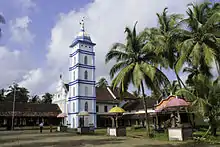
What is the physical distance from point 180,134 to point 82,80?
24802 mm

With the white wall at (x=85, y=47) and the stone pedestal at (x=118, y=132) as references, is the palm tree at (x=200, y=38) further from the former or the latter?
the white wall at (x=85, y=47)

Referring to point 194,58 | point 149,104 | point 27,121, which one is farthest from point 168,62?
point 27,121

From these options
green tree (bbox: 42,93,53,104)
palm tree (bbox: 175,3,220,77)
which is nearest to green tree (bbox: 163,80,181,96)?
palm tree (bbox: 175,3,220,77)

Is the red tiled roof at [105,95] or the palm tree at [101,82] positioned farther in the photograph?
the palm tree at [101,82]

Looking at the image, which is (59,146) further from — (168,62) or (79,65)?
(79,65)

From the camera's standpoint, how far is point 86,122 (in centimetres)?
3681

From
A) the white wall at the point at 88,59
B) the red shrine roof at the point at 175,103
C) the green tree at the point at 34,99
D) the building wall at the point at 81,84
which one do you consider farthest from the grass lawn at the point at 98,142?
the green tree at the point at 34,99

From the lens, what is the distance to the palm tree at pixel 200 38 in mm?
14789

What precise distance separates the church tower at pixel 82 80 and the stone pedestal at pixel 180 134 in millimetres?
23119

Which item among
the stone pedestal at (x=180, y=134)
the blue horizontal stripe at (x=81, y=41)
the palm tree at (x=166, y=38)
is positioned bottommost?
the stone pedestal at (x=180, y=134)

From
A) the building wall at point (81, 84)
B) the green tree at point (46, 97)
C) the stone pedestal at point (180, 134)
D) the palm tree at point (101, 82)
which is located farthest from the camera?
the green tree at point (46, 97)

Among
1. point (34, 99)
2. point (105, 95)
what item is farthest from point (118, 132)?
point (34, 99)

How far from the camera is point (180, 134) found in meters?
14.3

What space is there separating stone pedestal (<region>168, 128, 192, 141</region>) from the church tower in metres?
23.1
